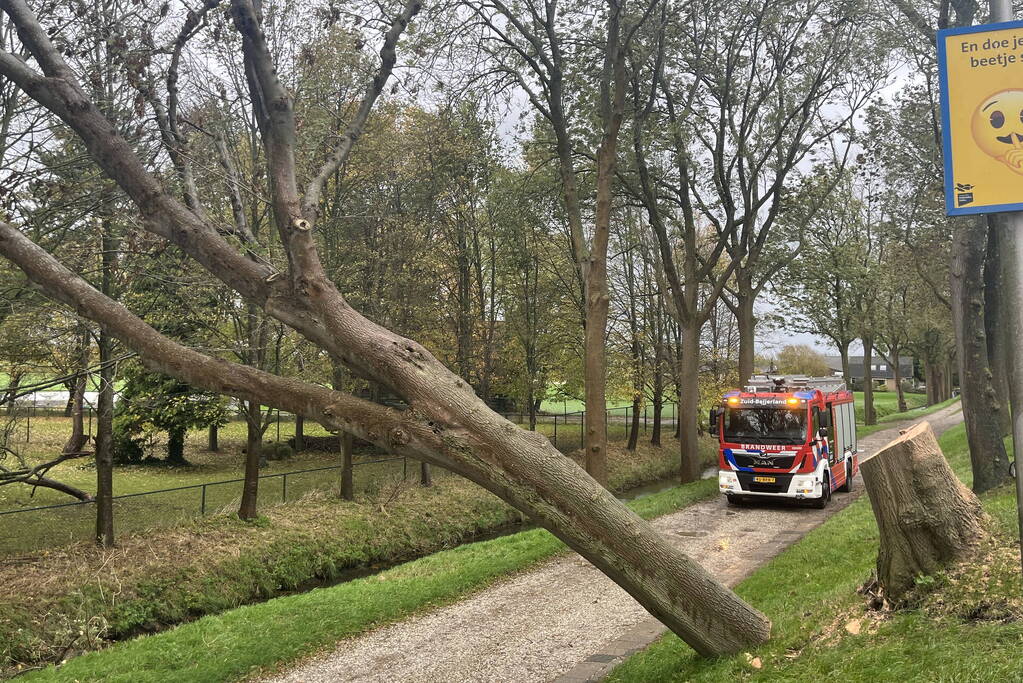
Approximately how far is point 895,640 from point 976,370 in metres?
9.39

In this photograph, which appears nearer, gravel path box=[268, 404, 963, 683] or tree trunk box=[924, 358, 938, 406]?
gravel path box=[268, 404, 963, 683]

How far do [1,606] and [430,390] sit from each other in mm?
9005

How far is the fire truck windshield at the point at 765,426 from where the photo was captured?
56.7 ft

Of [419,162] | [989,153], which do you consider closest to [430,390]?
[989,153]

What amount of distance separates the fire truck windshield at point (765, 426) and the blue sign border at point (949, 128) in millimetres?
13016

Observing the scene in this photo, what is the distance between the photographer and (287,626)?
1037cm

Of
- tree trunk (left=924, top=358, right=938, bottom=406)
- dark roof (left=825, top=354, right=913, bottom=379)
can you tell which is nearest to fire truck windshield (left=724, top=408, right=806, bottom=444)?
tree trunk (left=924, top=358, right=938, bottom=406)

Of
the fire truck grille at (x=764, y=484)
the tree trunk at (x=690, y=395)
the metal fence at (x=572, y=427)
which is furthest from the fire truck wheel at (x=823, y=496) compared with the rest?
the metal fence at (x=572, y=427)

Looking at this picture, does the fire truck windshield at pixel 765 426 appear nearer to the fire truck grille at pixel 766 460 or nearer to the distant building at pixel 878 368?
the fire truck grille at pixel 766 460

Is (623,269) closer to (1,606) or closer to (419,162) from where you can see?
(419,162)

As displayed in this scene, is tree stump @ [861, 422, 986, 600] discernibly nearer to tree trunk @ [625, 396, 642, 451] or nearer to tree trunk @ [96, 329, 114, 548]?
tree trunk @ [96, 329, 114, 548]

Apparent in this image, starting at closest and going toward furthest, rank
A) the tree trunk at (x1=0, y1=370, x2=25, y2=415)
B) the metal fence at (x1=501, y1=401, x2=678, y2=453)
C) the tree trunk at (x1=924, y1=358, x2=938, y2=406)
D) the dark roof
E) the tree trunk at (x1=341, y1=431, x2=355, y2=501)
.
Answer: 1. the tree trunk at (x1=0, y1=370, x2=25, y2=415)
2. the tree trunk at (x1=341, y1=431, x2=355, y2=501)
3. the metal fence at (x1=501, y1=401, x2=678, y2=453)
4. the tree trunk at (x1=924, y1=358, x2=938, y2=406)
5. the dark roof

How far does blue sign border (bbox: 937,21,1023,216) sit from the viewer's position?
4.92 metres

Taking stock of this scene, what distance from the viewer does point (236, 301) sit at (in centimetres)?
1706
